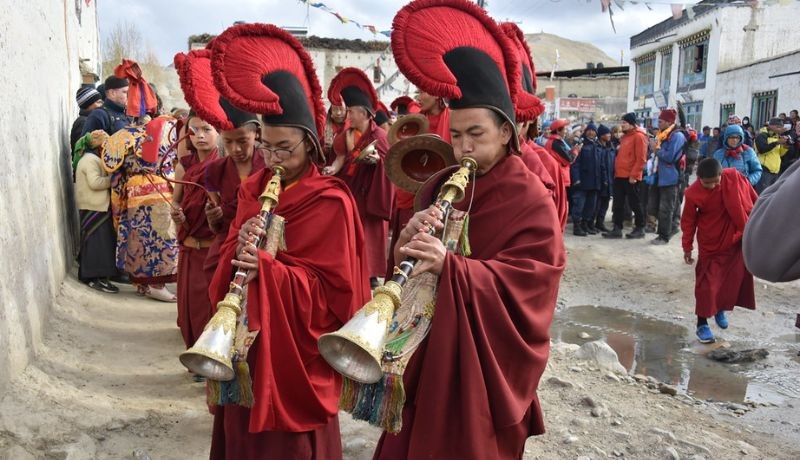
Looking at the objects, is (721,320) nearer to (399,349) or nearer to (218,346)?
(399,349)

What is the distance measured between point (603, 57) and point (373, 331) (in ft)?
477

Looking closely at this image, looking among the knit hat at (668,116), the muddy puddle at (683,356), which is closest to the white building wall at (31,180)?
the muddy puddle at (683,356)

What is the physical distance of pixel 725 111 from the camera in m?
25.4

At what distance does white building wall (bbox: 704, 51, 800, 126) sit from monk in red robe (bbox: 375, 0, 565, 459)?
68.5ft

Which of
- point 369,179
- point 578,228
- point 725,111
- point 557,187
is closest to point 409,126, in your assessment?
point 557,187

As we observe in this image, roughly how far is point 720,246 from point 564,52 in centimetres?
12542

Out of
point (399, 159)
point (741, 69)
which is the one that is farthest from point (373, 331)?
point (741, 69)

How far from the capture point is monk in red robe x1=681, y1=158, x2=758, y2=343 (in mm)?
6629

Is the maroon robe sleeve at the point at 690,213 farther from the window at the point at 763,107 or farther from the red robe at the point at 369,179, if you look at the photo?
the window at the point at 763,107

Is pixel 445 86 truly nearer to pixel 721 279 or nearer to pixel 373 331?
pixel 373 331

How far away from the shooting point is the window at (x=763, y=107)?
70.8ft

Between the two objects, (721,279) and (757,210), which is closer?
(757,210)

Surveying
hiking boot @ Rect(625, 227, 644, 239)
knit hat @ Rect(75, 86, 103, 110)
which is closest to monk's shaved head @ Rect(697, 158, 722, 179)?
hiking boot @ Rect(625, 227, 644, 239)

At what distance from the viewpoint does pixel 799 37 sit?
1037 inches
